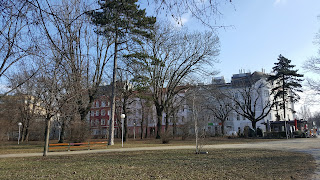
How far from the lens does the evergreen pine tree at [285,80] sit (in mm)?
41062

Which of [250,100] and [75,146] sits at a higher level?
[250,100]

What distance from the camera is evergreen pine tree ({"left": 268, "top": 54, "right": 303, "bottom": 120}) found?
41.1m

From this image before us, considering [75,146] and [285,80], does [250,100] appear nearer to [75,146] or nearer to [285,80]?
[285,80]

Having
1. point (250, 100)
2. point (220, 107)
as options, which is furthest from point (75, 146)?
point (220, 107)

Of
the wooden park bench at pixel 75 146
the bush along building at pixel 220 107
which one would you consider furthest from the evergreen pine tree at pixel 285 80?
the wooden park bench at pixel 75 146

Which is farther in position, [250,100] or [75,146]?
[250,100]

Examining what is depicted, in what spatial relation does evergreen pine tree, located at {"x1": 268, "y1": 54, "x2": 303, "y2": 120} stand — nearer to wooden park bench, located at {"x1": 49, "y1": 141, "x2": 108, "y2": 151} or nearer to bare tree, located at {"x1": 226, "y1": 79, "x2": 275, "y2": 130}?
bare tree, located at {"x1": 226, "y1": 79, "x2": 275, "y2": 130}

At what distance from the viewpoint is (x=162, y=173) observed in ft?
23.8

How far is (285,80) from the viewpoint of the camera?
4250 centimetres

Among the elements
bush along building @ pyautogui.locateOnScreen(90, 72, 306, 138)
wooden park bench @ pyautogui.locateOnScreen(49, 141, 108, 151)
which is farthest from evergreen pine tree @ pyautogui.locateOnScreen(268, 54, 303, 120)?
wooden park bench @ pyautogui.locateOnScreen(49, 141, 108, 151)

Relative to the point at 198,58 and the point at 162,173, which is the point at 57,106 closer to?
the point at 162,173

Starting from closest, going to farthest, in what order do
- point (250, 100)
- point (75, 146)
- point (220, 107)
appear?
point (75, 146) < point (250, 100) < point (220, 107)

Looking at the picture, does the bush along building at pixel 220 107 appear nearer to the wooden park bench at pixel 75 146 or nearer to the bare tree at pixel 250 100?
the bare tree at pixel 250 100

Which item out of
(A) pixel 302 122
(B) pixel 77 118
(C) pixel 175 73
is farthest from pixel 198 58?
(A) pixel 302 122
